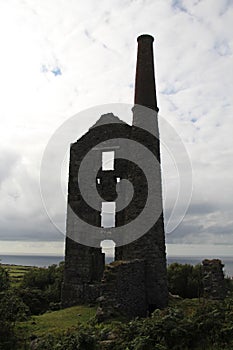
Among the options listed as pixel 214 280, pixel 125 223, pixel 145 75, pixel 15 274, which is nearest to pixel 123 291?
pixel 125 223

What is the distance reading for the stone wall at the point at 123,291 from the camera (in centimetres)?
1196

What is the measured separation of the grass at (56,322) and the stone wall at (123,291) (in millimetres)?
1421

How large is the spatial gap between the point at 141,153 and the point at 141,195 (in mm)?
2114

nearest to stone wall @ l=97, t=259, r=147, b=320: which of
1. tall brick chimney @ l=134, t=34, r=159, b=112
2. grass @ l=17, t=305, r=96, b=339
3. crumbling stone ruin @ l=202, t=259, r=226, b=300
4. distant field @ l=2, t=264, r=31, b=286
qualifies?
grass @ l=17, t=305, r=96, b=339

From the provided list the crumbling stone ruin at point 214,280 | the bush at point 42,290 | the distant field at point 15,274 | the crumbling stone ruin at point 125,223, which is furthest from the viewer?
the bush at point 42,290

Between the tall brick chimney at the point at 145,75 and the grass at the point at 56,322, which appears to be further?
the tall brick chimney at the point at 145,75

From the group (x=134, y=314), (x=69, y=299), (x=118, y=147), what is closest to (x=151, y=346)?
(x=134, y=314)

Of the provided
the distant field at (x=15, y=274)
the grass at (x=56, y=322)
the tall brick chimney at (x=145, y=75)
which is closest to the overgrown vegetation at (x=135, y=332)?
the grass at (x=56, y=322)

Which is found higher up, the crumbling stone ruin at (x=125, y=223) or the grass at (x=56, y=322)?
the crumbling stone ruin at (x=125, y=223)

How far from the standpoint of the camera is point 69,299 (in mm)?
17250

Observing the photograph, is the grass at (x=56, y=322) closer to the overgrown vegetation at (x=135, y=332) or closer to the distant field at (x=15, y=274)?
the overgrown vegetation at (x=135, y=332)

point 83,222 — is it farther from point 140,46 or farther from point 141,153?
point 140,46

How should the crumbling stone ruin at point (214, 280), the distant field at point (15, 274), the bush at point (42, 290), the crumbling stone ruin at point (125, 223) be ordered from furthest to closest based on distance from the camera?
the bush at point (42, 290)
the crumbling stone ruin at point (214, 280)
the crumbling stone ruin at point (125, 223)
the distant field at point (15, 274)

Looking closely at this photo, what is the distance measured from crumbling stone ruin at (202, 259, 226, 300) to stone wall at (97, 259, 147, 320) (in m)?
3.05
